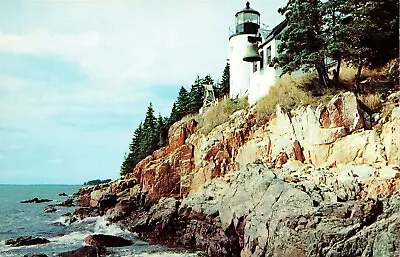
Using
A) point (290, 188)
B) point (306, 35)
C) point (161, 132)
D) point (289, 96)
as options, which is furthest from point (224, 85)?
point (290, 188)

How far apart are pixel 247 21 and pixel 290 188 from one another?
68.4ft

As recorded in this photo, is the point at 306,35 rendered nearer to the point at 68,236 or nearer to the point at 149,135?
the point at 68,236

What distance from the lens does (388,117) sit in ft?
48.9

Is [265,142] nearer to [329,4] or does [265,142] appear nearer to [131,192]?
[329,4]

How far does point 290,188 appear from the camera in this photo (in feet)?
42.3

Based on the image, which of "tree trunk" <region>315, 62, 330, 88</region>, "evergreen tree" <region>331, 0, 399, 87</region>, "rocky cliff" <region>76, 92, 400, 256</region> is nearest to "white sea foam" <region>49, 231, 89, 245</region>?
"rocky cliff" <region>76, 92, 400, 256</region>

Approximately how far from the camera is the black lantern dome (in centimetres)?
3058

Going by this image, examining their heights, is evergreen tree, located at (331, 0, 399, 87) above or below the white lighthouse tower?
below

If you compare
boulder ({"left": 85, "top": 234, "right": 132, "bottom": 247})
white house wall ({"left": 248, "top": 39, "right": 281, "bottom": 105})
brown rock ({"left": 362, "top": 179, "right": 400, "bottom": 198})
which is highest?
white house wall ({"left": 248, "top": 39, "right": 281, "bottom": 105})

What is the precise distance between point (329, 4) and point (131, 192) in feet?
63.4

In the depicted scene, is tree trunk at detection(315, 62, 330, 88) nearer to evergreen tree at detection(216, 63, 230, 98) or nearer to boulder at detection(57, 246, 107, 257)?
boulder at detection(57, 246, 107, 257)

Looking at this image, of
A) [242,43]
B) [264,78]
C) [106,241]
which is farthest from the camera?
[242,43]

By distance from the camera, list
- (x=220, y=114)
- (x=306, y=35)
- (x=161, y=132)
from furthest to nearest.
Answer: (x=161, y=132) < (x=220, y=114) < (x=306, y=35)

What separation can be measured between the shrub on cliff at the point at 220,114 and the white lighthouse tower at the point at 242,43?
215 cm
